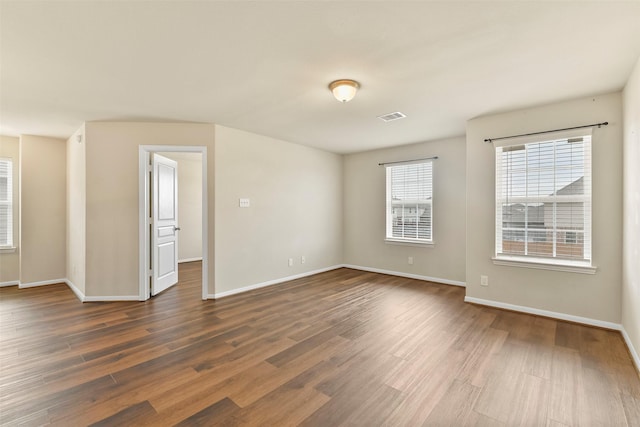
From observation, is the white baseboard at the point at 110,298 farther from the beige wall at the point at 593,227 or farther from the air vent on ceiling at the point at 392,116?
the beige wall at the point at 593,227

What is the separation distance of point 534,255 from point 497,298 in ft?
2.27

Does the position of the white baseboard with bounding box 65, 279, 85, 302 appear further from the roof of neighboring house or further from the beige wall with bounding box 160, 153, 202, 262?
the roof of neighboring house

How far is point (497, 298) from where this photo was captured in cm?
371

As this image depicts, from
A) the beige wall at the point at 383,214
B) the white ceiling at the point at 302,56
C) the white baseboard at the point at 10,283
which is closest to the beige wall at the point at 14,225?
the white baseboard at the point at 10,283

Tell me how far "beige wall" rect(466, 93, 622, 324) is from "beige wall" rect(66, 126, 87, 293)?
5.37 m

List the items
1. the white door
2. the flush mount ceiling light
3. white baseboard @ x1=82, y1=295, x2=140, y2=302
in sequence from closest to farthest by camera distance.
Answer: the flush mount ceiling light → white baseboard @ x1=82, y1=295, x2=140, y2=302 → the white door

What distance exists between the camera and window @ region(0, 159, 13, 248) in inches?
193

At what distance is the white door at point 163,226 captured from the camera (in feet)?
14.0

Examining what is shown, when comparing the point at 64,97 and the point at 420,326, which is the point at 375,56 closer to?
the point at 420,326

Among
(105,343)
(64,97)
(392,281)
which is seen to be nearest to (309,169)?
(392,281)

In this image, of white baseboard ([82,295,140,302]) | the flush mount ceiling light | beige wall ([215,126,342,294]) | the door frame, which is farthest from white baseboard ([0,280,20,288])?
the flush mount ceiling light

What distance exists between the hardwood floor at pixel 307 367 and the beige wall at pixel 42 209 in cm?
150

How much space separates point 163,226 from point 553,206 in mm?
5326

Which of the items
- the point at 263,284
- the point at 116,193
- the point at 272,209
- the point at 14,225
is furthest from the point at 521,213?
the point at 14,225
